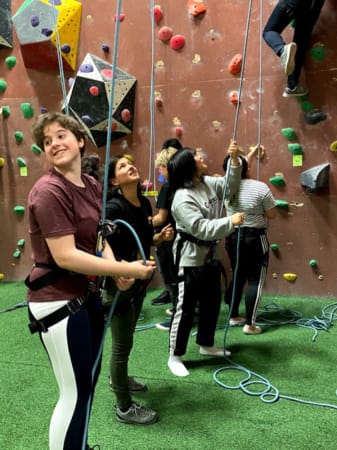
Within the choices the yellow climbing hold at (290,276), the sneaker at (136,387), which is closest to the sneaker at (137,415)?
the sneaker at (136,387)

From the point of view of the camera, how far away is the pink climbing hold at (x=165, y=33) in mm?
3245

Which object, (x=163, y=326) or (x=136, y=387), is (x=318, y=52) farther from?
(x=136, y=387)

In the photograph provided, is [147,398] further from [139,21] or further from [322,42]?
[139,21]

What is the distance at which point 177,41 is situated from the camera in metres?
3.23

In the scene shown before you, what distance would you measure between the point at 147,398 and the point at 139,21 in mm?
2893

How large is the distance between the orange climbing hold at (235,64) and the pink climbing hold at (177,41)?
1.43 ft

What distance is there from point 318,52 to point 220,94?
764 millimetres

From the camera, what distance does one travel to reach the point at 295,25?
2797mm

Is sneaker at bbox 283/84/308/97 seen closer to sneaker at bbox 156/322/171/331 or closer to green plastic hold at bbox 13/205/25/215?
sneaker at bbox 156/322/171/331

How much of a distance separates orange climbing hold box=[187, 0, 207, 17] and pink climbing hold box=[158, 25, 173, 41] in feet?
0.73

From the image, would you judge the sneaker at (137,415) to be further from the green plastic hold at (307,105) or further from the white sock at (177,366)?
the green plastic hold at (307,105)

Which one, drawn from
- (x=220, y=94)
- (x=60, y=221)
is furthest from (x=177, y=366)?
(x=220, y=94)

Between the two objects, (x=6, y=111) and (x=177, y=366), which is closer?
(x=177, y=366)

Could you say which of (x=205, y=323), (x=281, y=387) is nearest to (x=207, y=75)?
(x=205, y=323)
